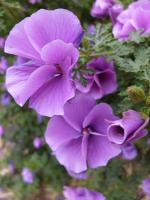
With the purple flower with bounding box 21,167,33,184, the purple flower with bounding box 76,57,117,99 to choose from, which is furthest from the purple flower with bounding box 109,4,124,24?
A: the purple flower with bounding box 21,167,33,184

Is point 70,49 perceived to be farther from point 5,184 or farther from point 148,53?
point 5,184

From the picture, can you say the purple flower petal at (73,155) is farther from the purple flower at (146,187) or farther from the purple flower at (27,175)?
the purple flower at (27,175)

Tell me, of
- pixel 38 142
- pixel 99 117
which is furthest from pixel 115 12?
pixel 38 142

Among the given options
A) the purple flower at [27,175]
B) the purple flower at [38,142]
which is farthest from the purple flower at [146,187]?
the purple flower at [27,175]

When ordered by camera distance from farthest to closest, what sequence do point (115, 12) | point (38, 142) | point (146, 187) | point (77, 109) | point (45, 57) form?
point (38, 142)
point (146, 187)
point (115, 12)
point (77, 109)
point (45, 57)

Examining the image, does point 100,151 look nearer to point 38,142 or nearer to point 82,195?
point 82,195
